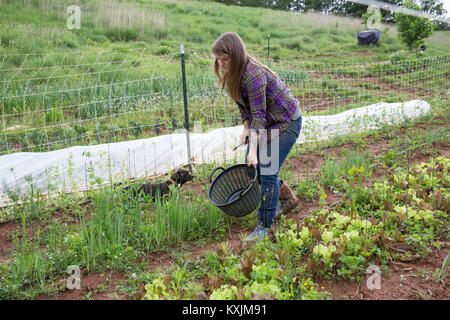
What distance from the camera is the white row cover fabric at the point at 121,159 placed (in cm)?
312

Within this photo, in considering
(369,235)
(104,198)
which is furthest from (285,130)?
(104,198)

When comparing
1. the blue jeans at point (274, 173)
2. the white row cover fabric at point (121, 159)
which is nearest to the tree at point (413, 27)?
the white row cover fabric at point (121, 159)

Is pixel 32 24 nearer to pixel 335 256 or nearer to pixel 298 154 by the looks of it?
pixel 298 154

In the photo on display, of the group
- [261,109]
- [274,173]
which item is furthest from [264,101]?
[274,173]

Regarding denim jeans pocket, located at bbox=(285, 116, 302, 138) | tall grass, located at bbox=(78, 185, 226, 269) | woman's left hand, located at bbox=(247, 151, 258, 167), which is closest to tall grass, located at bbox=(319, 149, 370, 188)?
denim jeans pocket, located at bbox=(285, 116, 302, 138)

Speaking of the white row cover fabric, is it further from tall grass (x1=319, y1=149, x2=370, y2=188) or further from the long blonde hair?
the long blonde hair

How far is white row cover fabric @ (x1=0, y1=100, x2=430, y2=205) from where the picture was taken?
3117 mm

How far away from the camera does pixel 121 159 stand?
136 inches

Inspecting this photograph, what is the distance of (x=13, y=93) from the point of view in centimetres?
518

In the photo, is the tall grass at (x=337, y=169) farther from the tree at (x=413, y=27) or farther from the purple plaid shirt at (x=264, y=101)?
the tree at (x=413, y=27)

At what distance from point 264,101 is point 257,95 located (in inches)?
2.3

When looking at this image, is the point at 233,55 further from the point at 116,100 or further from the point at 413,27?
the point at 413,27

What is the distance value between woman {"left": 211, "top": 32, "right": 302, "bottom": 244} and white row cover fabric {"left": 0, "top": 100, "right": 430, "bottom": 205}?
0.91 m

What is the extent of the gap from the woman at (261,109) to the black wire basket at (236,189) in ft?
0.21
